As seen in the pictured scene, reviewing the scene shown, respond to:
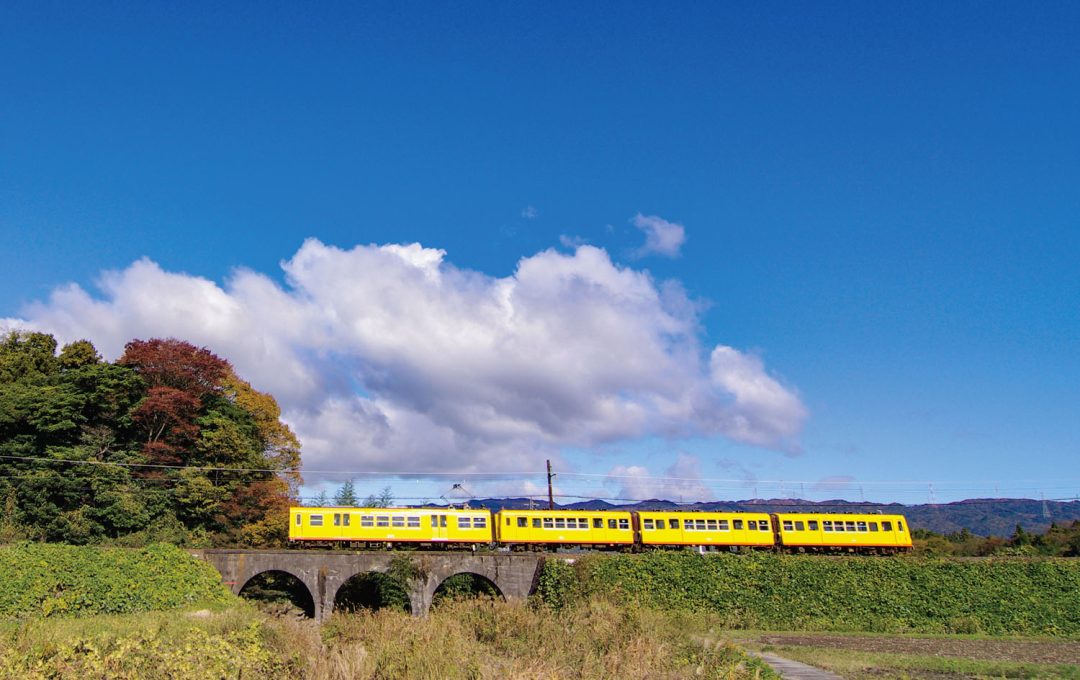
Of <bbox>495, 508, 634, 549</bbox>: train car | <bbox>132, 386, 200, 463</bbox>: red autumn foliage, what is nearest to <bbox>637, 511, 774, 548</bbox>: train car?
<bbox>495, 508, 634, 549</bbox>: train car

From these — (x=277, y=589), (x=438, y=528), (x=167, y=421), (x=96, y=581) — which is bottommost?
(x=277, y=589)

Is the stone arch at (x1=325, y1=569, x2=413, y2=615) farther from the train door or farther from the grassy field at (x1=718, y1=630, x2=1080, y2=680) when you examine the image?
the grassy field at (x1=718, y1=630, x2=1080, y2=680)

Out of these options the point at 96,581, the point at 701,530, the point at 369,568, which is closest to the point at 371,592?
the point at 369,568

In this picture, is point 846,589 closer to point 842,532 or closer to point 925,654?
point 842,532

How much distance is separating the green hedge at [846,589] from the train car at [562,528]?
467 cm

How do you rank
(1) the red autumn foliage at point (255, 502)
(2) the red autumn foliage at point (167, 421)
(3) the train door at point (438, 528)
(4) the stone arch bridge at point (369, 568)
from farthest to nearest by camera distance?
(1) the red autumn foliage at point (255, 502)
(2) the red autumn foliage at point (167, 421)
(3) the train door at point (438, 528)
(4) the stone arch bridge at point (369, 568)

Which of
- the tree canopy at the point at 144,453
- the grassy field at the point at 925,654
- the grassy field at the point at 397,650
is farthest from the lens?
the tree canopy at the point at 144,453

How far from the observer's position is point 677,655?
36.1 feet

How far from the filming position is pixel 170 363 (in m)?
35.8

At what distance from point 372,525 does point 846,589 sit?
19.8 metres

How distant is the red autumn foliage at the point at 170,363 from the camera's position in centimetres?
3569

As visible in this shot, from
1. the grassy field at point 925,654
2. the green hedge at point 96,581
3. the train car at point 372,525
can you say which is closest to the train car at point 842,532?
the grassy field at point 925,654

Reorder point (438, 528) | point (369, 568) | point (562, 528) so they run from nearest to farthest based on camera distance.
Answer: point (369, 568)
point (438, 528)
point (562, 528)

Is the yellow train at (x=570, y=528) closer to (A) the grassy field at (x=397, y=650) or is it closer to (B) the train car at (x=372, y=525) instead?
(B) the train car at (x=372, y=525)
